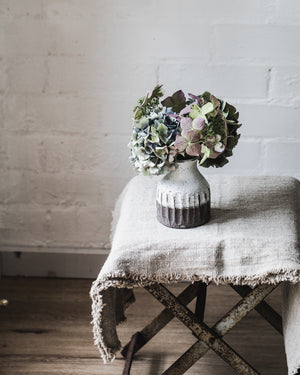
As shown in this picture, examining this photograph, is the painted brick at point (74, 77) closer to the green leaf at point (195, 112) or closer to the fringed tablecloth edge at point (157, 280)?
the green leaf at point (195, 112)

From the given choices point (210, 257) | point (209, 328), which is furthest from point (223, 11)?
point (209, 328)

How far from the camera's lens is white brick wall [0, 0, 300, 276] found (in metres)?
1.76

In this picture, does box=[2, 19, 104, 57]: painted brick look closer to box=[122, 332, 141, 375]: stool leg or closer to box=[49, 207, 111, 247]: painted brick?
box=[49, 207, 111, 247]: painted brick

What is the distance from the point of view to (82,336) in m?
1.80

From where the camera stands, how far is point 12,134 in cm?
195

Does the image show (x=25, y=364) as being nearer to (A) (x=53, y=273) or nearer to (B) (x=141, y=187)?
(A) (x=53, y=273)

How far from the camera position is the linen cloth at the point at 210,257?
1.19 metres

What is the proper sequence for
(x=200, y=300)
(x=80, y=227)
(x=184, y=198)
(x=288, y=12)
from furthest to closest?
1. (x=80, y=227)
2. (x=288, y=12)
3. (x=200, y=300)
4. (x=184, y=198)

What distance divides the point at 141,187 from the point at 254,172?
58 cm

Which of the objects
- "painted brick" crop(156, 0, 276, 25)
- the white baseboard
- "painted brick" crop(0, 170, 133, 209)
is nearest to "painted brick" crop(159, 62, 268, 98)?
"painted brick" crop(156, 0, 276, 25)

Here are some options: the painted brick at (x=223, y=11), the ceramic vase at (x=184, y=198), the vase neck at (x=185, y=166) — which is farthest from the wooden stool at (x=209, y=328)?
the painted brick at (x=223, y=11)

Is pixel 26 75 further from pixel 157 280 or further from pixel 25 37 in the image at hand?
pixel 157 280

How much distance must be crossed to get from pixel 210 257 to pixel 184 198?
6.0 inches

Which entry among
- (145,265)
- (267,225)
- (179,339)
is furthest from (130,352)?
(267,225)
